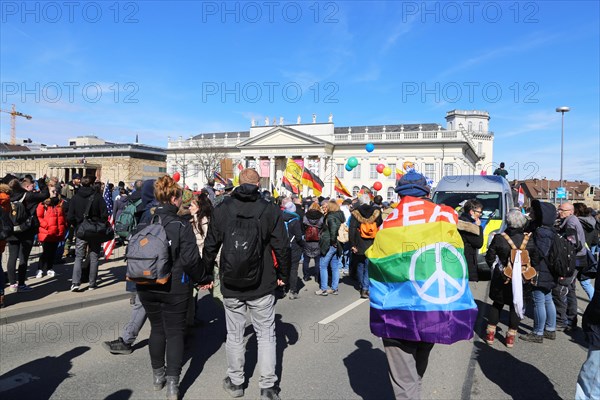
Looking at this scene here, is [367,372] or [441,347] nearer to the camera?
[367,372]

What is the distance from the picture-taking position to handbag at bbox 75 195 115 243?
303 inches

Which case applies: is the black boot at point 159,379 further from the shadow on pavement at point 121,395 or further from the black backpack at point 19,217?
the black backpack at point 19,217

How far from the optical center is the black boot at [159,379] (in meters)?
4.16

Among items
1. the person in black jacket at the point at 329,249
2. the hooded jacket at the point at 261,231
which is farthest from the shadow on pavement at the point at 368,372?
the person in black jacket at the point at 329,249

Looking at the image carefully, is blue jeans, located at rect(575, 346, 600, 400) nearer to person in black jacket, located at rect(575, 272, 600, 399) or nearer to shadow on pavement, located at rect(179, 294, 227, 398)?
person in black jacket, located at rect(575, 272, 600, 399)

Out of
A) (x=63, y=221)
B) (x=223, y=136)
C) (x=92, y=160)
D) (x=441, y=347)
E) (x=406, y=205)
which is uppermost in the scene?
(x=223, y=136)

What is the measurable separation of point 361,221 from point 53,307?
5.47 metres

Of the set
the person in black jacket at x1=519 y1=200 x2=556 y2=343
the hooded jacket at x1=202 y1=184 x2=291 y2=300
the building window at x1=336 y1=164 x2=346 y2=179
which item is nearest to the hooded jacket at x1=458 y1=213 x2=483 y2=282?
the person in black jacket at x1=519 y1=200 x2=556 y2=343

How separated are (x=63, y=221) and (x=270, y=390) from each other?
6909 mm

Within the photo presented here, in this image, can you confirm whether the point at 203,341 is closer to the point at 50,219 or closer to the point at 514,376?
the point at 514,376

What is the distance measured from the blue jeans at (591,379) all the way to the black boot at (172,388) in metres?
3.32

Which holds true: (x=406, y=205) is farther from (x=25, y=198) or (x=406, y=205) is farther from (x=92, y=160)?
(x=92, y=160)

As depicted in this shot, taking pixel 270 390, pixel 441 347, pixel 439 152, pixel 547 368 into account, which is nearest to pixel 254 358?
pixel 270 390

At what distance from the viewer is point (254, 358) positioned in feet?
17.0
